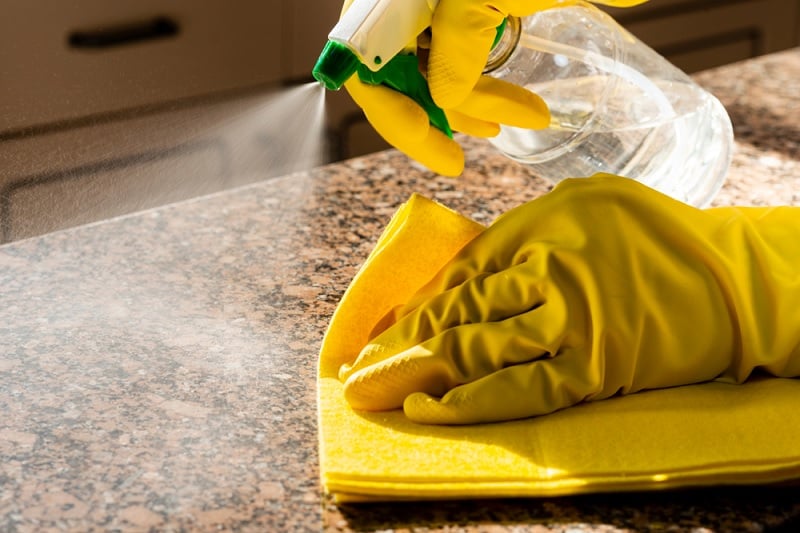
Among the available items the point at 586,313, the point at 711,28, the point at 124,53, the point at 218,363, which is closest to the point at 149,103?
the point at 124,53

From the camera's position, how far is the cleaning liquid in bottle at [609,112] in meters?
1.07

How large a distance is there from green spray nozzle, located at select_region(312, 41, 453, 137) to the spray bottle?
0.31ft

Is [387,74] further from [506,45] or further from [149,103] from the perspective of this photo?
[149,103]

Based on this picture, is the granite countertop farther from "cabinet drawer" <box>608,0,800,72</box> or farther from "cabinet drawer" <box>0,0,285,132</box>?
"cabinet drawer" <box>608,0,800,72</box>

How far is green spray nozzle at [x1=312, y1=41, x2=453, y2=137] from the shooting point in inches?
31.4

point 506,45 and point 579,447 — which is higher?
point 506,45

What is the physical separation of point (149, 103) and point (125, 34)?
0.07 meters

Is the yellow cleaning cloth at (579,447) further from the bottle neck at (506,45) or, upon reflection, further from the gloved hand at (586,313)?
the bottle neck at (506,45)

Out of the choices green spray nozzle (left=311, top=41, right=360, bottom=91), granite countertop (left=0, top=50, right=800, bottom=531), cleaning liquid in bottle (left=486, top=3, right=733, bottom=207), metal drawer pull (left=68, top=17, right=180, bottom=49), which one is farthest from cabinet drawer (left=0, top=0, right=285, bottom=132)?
green spray nozzle (left=311, top=41, right=360, bottom=91)

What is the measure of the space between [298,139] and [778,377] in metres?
0.75

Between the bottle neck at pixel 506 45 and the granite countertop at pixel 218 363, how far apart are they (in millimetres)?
238

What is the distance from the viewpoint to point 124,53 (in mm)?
1222

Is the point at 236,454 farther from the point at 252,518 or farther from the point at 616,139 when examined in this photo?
the point at 616,139

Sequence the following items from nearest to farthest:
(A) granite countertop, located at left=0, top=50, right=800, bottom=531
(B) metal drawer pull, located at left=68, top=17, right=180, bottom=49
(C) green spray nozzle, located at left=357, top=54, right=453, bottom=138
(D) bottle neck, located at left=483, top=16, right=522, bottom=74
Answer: (A) granite countertop, located at left=0, top=50, right=800, bottom=531
(C) green spray nozzle, located at left=357, top=54, right=453, bottom=138
(D) bottle neck, located at left=483, top=16, right=522, bottom=74
(B) metal drawer pull, located at left=68, top=17, right=180, bottom=49
